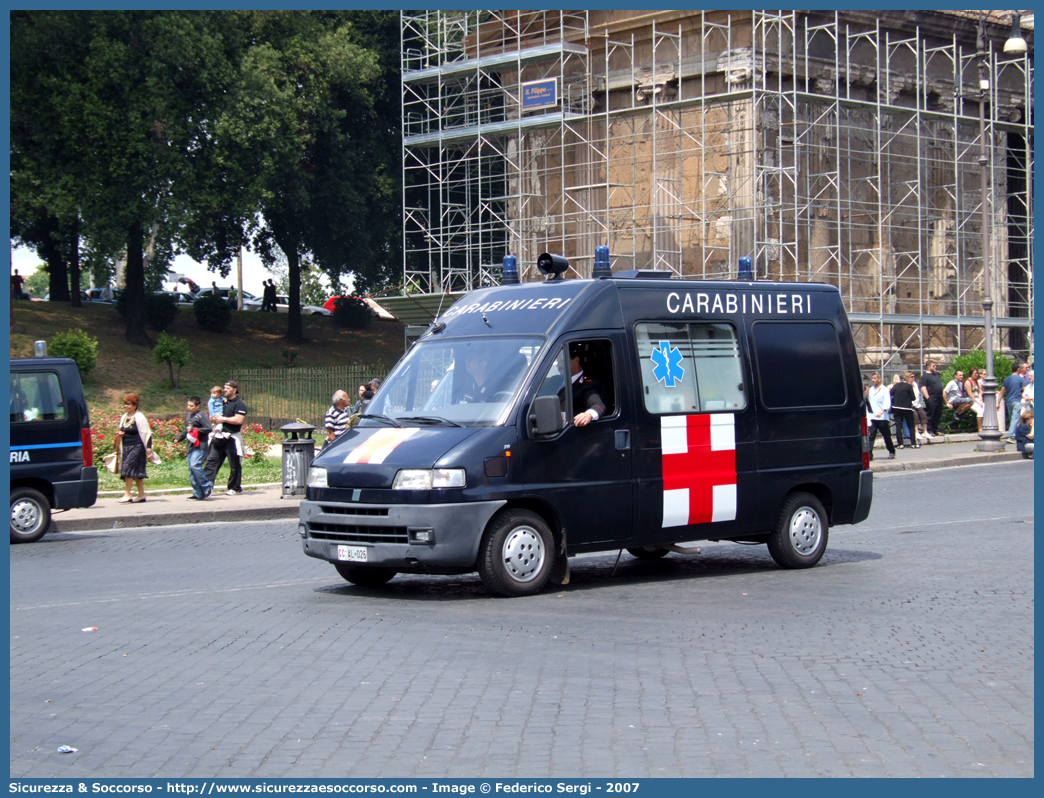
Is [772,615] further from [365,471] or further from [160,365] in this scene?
[160,365]

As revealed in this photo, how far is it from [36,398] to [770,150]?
82.6 feet

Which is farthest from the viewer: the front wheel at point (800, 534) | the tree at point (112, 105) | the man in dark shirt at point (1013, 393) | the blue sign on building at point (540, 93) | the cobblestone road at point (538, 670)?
the tree at point (112, 105)

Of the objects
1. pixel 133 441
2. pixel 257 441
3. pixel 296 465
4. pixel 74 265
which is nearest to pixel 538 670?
pixel 296 465

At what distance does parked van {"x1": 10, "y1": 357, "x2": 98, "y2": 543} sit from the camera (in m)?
15.4

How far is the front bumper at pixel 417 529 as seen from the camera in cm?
995

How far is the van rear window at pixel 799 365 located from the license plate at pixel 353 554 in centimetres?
396

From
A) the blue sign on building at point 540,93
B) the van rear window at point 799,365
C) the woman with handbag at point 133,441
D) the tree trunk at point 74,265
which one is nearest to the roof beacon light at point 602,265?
the van rear window at point 799,365

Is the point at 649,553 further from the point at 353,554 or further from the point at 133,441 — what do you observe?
the point at 133,441

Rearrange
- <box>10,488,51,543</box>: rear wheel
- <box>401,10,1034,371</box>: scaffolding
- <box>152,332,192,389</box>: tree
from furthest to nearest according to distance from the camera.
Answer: <box>152,332,192,389</box>: tree, <box>401,10,1034,371</box>: scaffolding, <box>10,488,51,543</box>: rear wheel

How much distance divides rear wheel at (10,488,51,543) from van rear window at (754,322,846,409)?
8.84 meters

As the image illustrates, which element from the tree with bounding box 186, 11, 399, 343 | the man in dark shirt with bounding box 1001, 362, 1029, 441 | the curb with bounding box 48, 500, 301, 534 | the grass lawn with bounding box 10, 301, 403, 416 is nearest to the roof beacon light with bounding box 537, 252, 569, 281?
the curb with bounding box 48, 500, 301, 534

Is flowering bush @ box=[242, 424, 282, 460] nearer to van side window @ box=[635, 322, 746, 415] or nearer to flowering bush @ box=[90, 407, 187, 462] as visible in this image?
flowering bush @ box=[90, 407, 187, 462]

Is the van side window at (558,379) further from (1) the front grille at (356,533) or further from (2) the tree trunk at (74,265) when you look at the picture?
(2) the tree trunk at (74,265)

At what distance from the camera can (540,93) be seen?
40531 mm
